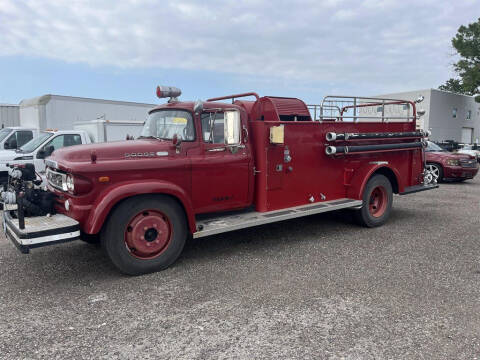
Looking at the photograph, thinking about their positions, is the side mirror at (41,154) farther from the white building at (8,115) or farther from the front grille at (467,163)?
the front grille at (467,163)

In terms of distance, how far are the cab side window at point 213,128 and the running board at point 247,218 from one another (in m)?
1.10

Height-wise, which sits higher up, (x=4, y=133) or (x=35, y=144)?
(x=4, y=133)

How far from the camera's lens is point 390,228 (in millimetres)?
7199

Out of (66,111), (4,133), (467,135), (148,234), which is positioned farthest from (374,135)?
(467,135)

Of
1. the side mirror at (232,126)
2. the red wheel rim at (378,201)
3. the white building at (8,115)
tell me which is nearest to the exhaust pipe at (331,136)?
the red wheel rim at (378,201)

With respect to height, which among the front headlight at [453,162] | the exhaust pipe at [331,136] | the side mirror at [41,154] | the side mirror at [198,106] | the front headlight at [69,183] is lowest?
the front headlight at [453,162]

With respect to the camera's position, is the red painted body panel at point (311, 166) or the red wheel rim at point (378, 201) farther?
the red wheel rim at point (378, 201)

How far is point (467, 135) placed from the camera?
39.5m

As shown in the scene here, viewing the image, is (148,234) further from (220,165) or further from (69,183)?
(220,165)

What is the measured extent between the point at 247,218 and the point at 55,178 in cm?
261

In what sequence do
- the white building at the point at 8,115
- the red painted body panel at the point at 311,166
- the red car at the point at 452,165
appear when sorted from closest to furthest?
the red painted body panel at the point at 311,166 < the red car at the point at 452,165 < the white building at the point at 8,115

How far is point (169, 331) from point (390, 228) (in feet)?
16.8

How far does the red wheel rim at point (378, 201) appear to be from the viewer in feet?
24.3

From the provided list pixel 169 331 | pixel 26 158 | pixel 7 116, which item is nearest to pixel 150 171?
pixel 169 331
